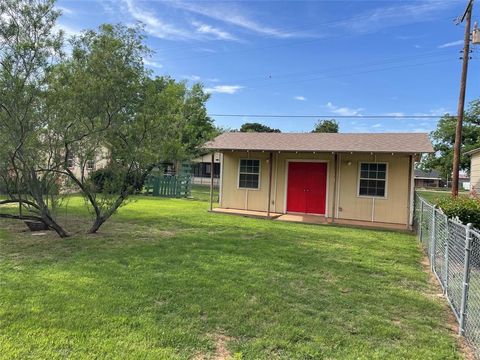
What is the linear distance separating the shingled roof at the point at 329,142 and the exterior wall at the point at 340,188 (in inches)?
16.9

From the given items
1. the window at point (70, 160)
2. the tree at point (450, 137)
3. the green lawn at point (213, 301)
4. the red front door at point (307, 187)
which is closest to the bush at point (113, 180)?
the window at point (70, 160)

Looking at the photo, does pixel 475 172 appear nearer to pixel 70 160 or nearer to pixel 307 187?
pixel 307 187

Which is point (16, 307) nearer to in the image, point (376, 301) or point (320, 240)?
point (376, 301)

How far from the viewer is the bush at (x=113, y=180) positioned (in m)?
8.49

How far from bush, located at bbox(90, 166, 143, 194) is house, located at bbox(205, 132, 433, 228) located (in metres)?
5.19

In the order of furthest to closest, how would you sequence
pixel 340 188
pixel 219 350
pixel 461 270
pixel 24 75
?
pixel 340 188 < pixel 24 75 < pixel 461 270 < pixel 219 350

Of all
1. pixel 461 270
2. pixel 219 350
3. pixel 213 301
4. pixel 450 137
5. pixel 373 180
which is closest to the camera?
pixel 219 350

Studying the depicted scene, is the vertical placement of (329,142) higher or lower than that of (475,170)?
higher

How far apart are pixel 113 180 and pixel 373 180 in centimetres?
820

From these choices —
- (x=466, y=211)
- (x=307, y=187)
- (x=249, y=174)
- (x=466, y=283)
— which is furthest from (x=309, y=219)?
(x=466, y=283)

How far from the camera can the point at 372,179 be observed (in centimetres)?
1256

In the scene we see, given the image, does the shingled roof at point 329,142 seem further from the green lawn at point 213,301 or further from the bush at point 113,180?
the bush at point 113,180

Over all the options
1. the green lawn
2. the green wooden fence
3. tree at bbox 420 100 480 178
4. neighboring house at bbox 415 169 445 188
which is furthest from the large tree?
neighboring house at bbox 415 169 445 188

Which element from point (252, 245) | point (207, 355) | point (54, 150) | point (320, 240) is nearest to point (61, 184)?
point (54, 150)
